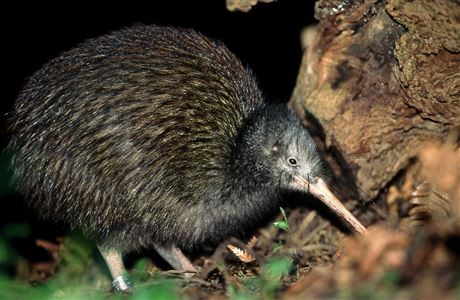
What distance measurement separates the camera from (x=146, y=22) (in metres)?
5.85

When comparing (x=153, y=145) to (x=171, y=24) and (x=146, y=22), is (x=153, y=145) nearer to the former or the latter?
(x=171, y=24)

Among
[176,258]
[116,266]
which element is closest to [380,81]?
[176,258]

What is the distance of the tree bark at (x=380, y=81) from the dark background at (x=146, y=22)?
1.51 feet

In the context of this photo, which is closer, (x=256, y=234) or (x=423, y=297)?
(x=423, y=297)

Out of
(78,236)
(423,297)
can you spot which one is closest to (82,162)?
(78,236)

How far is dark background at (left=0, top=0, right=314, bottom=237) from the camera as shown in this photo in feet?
17.6

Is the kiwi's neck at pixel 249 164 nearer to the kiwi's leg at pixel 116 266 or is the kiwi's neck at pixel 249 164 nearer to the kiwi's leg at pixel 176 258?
the kiwi's leg at pixel 176 258

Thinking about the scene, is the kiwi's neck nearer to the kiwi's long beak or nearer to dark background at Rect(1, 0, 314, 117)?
the kiwi's long beak

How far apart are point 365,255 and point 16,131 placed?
2.70 m

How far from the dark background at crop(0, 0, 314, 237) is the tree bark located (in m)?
0.46

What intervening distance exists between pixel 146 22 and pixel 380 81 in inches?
79.3

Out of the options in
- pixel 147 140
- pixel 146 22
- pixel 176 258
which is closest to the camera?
pixel 147 140

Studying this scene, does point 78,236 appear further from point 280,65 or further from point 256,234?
point 280,65

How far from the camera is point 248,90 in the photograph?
16.4ft
